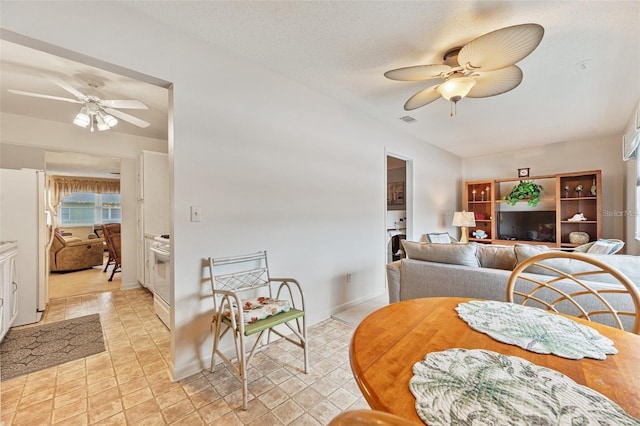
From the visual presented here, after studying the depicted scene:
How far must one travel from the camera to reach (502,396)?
0.60m

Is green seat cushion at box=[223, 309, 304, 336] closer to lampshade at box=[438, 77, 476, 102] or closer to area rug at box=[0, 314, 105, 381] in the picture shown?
area rug at box=[0, 314, 105, 381]

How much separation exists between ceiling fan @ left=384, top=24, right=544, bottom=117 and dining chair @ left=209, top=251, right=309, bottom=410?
1843mm

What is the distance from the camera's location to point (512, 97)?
286 cm

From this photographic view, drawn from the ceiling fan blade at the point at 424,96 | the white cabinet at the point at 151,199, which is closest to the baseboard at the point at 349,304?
the ceiling fan blade at the point at 424,96

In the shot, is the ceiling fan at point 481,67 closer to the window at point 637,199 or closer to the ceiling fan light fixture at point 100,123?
the window at point 637,199

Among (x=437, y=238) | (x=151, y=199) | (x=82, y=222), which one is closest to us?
(x=151, y=199)

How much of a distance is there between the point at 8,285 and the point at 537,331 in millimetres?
3982

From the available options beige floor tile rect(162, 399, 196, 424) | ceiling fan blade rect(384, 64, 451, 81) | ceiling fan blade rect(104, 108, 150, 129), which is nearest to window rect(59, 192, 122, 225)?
ceiling fan blade rect(104, 108, 150, 129)

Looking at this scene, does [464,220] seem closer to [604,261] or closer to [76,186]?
[604,261]

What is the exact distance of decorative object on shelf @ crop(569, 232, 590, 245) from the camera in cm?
425

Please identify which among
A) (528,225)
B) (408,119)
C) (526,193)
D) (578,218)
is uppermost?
(408,119)

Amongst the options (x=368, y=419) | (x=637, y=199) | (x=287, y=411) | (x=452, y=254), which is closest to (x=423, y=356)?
(x=368, y=419)

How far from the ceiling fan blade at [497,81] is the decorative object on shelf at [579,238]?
3.81 m

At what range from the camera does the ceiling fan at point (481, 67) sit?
144 cm
